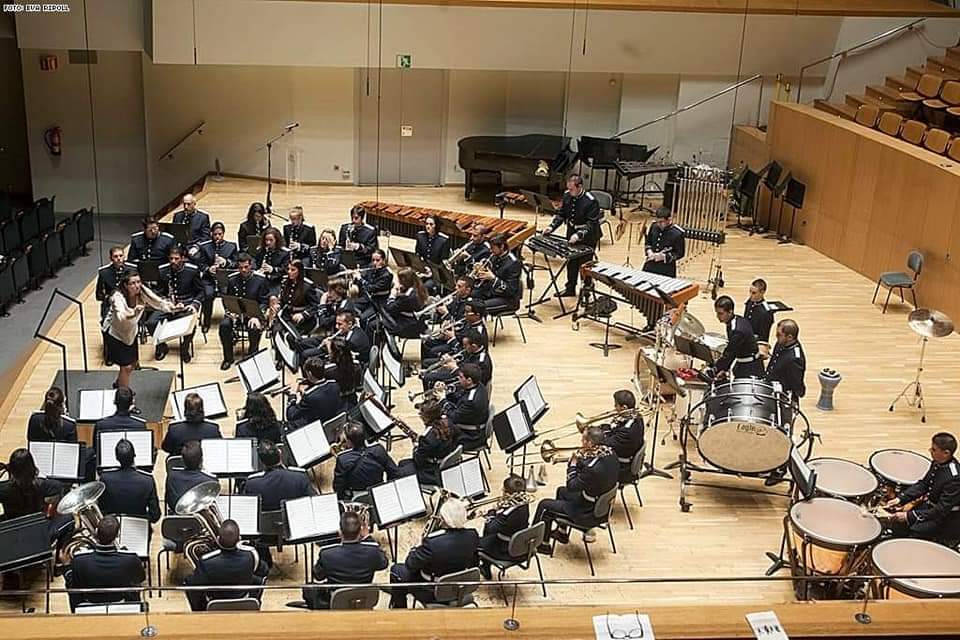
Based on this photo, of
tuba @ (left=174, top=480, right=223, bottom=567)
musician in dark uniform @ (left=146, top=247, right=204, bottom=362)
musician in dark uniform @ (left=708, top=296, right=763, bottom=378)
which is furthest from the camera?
musician in dark uniform @ (left=146, top=247, right=204, bottom=362)

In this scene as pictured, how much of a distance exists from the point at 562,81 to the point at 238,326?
30.8 ft

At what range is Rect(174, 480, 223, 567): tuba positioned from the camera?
6.61 meters

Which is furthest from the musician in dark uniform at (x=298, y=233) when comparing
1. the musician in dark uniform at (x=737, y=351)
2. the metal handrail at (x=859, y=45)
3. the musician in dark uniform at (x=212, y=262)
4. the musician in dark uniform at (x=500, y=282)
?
the metal handrail at (x=859, y=45)

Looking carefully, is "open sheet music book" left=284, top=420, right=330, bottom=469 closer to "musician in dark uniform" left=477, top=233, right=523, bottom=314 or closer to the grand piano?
"musician in dark uniform" left=477, top=233, right=523, bottom=314

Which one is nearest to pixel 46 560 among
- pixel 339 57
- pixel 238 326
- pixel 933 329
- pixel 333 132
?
pixel 238 326

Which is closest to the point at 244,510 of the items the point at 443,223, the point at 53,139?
the point at 443,223

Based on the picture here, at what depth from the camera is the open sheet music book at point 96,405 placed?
8781 mm

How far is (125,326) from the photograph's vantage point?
10273 millimetres

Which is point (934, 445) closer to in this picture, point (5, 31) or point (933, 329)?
point (933, 329)

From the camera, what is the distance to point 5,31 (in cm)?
1803

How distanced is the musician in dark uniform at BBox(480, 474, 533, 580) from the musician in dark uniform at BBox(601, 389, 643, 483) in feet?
3.76

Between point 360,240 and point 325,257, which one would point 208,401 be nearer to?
point 325,257

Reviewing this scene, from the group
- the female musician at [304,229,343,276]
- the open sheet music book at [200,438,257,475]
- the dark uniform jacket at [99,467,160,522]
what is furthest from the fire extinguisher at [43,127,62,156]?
the dark uniform jacket at [99,467,160,522]

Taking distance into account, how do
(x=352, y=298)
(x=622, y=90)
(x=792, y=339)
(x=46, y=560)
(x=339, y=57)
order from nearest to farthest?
(x=46, y=560) < (x=792, y=339) < (x=352, y=298) < (x=339, y=57) < (x=622, y=90)
